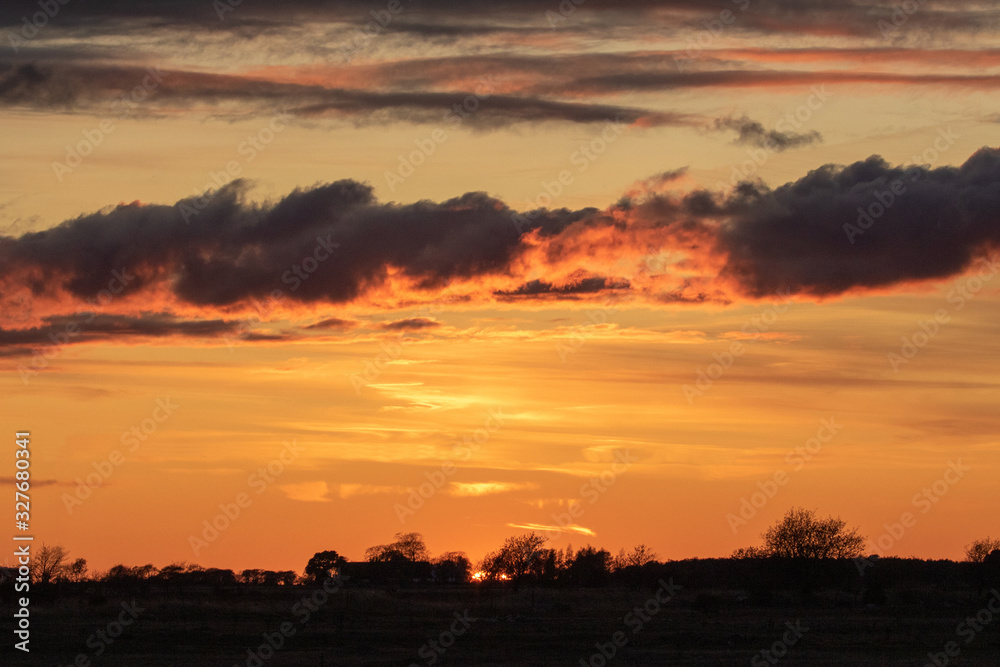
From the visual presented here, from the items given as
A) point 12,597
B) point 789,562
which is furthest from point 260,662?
point 789,562

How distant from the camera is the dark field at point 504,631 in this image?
214 feet

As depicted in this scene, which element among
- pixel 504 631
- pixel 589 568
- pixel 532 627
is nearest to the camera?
pixel 504 631

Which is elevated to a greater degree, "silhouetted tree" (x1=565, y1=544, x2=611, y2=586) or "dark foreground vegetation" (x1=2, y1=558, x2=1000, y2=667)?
"dark foreground vegetation" (x1=2, y1=558, x2=1000, y2=667)

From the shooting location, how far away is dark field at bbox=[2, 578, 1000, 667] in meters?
65.1

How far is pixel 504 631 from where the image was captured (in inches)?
3120

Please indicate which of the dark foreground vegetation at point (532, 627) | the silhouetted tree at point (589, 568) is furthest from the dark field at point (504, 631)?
the silhouetted tree at point (589, 568)

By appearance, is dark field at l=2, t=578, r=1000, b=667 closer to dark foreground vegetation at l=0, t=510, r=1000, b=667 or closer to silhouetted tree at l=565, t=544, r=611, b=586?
dark foreground vegetation at l=0, t=510, r=1000, b=667

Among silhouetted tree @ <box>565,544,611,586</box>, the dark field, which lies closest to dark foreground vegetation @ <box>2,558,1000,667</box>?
the dark field

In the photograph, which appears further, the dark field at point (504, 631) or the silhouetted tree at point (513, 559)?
the silhouetted tree at point (513, 559)

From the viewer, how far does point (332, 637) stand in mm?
76375

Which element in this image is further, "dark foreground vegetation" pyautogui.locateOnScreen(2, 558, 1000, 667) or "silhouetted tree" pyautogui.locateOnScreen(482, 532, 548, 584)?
"silhouetted tree" pyautogui.locateOnScreen(482, 532, 548, 584)

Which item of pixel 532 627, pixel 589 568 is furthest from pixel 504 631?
pixel 589 568

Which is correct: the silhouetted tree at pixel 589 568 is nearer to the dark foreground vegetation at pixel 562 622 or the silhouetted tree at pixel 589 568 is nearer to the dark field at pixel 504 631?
the dark foreground vegetation at pixel 562 622

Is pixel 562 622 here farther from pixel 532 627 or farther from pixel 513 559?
pixel 513 559
